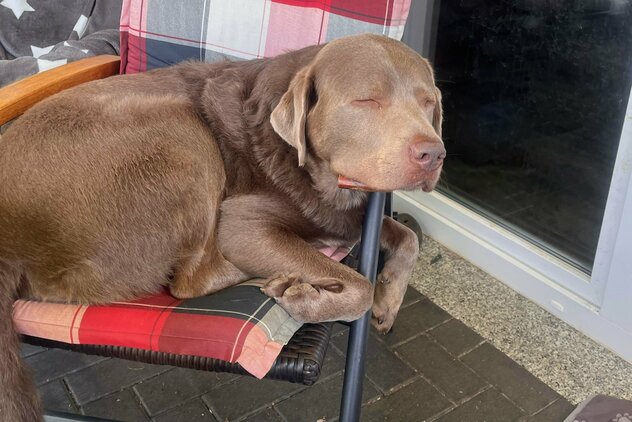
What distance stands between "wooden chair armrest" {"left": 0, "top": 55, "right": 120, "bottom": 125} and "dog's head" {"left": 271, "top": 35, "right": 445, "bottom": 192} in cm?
76

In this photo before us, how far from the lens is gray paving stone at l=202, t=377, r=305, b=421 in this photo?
7.09ft

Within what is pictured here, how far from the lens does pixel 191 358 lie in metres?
1.52

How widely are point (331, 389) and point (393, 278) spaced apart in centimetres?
54

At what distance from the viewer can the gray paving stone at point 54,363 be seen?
231 centimetres

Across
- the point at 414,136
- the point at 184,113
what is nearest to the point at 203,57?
the point at 184,113

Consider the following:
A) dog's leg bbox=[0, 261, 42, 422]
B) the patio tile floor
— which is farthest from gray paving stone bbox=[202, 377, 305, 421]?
dog's leg bbox=[0, 261, 42, 422]

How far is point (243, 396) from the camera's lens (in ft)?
7.26

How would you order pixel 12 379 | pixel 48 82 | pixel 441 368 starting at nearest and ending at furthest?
pixel 12 379, pixel 48 82, pixel 441 368

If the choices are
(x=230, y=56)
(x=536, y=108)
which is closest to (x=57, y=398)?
(x=230, y=56)

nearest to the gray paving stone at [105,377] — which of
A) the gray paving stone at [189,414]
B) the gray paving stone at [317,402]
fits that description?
the gray paving stone at [189,414]

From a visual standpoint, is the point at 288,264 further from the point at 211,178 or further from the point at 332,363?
the point at 332,363

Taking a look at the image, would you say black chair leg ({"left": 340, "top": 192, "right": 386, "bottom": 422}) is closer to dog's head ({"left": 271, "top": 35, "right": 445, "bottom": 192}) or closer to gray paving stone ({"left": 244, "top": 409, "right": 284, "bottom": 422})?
dog's head ({"left": 271, "top": 35, "right": 445, "bottom": 192})

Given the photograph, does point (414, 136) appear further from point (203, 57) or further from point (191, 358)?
point (203, 57)

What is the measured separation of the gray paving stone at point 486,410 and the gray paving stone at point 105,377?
96 cm
